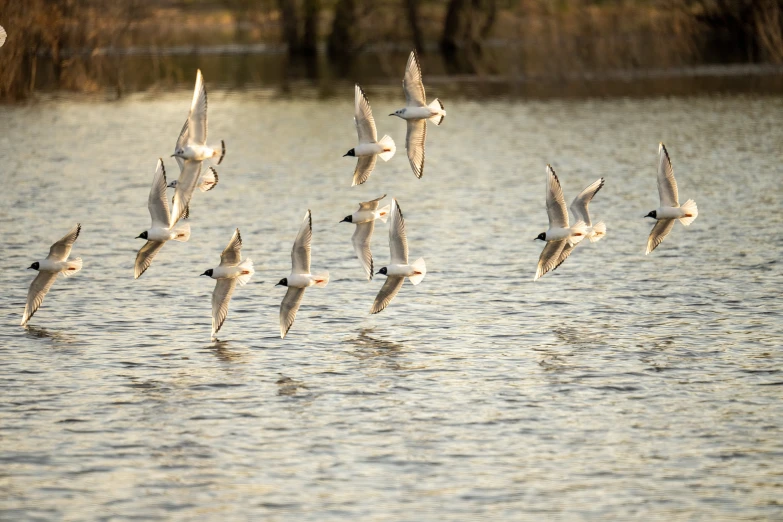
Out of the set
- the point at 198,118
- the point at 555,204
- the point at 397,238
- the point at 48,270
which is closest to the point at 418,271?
the point at 397,238

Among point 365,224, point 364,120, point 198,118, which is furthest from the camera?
point 365,224

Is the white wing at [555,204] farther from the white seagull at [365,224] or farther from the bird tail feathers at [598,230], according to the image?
the white seagull at [365,224]

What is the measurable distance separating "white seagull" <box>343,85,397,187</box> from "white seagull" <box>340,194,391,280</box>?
573mm

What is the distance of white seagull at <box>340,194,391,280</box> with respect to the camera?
18703 millimetres

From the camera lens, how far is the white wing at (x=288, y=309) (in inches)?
716

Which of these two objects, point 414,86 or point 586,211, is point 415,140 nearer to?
point 414,86

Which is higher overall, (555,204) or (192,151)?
(192,151)

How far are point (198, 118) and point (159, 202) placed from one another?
1.87 meters

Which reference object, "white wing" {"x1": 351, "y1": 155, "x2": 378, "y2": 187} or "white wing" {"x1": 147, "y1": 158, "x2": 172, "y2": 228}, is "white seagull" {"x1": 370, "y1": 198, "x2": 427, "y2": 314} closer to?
"white wing" {"x1": 351, "y1": 155, "x2": 378, "y2": 187}

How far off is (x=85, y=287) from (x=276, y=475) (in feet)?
33.4

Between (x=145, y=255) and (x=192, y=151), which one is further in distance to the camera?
(x=145, y=255)

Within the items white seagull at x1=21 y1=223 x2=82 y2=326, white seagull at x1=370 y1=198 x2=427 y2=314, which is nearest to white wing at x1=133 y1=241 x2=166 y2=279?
white seagull at x1=21 y1=223 x2=82 y2=326

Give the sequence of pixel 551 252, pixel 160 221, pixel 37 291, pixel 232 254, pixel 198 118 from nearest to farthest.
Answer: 1. pixel 198 118
2. pixel 232 254
3. pixel 160 221
4. pixel 551 252
5. pixel 37 291

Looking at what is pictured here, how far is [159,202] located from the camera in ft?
60.4
